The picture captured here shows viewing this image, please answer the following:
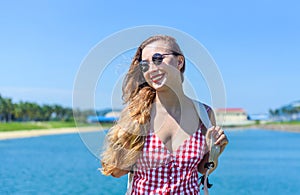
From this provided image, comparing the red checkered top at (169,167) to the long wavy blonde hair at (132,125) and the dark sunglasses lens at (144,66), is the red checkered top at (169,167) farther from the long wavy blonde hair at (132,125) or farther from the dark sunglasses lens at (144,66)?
the dark sunglasses lens at (144,66)

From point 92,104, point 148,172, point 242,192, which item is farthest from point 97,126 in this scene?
point 242,192

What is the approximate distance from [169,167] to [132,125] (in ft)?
0.54

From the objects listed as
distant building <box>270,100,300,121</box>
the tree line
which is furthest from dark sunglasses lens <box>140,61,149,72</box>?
distant building <box>270,100,300,121</box>

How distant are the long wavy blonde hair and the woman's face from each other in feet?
0.05

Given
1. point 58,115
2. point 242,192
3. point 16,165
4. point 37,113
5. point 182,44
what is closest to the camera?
point 182,44

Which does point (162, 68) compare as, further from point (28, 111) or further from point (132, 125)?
point (28, 111)

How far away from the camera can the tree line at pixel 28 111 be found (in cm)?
7019

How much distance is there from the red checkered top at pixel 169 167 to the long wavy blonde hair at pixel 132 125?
4 centimetres

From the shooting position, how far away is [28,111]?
76750 millimetres

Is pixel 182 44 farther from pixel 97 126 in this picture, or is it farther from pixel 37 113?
pixel 37 113

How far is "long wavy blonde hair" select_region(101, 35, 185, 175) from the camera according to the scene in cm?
127

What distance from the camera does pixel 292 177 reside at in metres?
14.9

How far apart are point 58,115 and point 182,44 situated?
8641 cm

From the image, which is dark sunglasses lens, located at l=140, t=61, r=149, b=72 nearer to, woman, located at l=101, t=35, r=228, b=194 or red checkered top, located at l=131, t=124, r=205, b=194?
woman, located at l=101, t=35, r=228, b=194
